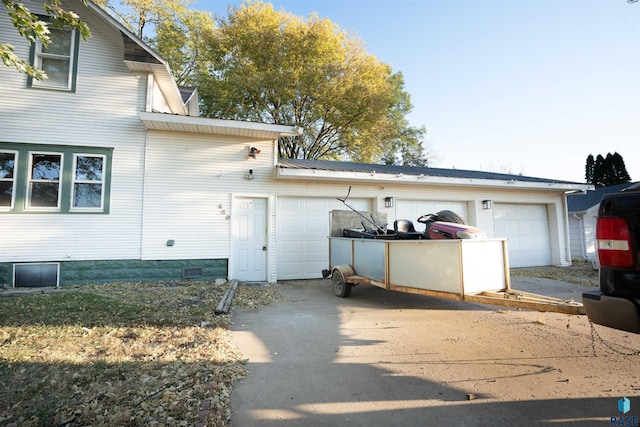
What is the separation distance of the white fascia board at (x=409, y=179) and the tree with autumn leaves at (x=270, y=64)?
963 cm

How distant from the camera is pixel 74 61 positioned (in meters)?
7.02

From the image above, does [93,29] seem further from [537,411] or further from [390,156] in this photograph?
[390,156]

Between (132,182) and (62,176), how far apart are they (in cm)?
143

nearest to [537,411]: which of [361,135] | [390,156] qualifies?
[361,135]

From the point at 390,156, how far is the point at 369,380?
69.3 ft

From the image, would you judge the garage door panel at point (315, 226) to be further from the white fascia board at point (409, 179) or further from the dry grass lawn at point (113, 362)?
the dry grass lawn at point (113, 362)

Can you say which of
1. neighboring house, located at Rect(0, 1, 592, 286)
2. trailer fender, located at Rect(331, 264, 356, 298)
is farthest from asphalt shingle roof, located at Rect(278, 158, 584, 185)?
trailer fender, located at Rect(331, 264, 356, 298)

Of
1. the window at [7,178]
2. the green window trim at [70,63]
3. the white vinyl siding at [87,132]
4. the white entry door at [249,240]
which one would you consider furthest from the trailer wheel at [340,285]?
the green window trim at [70,63]

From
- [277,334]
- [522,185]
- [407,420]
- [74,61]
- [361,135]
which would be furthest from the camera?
[361,135]

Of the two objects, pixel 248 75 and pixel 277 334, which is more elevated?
pixel 248 75

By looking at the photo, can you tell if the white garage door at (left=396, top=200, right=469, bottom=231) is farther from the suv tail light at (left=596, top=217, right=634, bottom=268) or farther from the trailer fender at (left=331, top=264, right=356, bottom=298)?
the suv tail light at (left=596, top=217, right=634, bottom=268)

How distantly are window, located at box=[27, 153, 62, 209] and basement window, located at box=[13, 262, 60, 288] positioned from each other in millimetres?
1345

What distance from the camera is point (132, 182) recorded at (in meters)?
7.11

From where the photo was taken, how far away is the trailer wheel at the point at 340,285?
19.2ft
